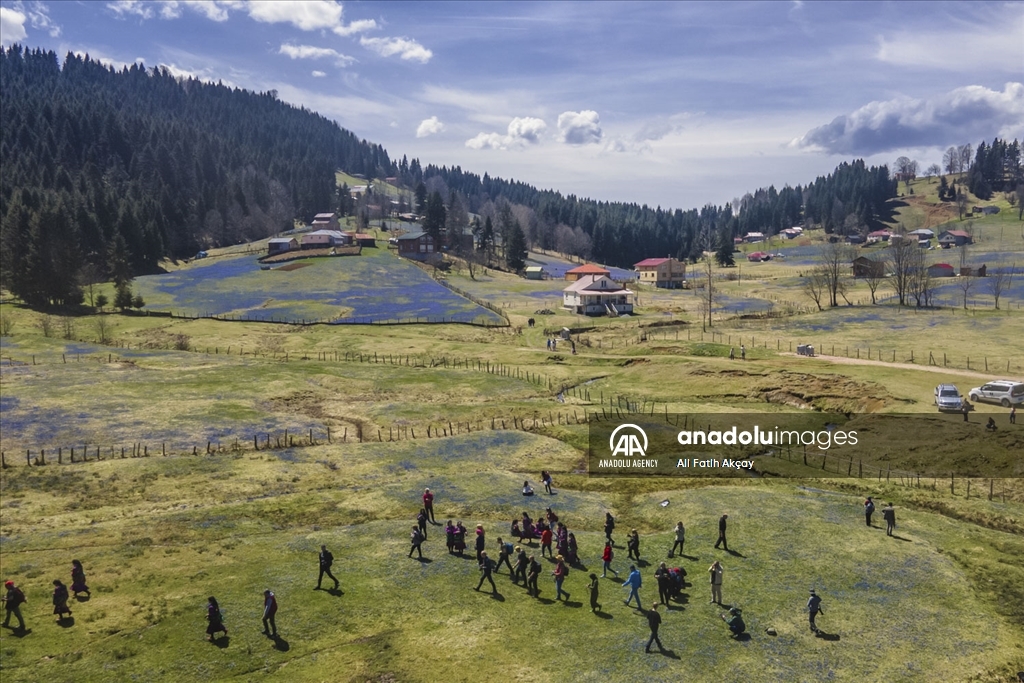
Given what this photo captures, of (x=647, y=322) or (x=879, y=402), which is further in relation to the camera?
(x=647, y=322)

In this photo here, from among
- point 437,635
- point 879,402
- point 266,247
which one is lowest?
point 437,635

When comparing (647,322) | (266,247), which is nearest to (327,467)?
(647,322)

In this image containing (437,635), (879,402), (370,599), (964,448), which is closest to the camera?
(437,635)

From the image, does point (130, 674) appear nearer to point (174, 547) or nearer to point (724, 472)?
point (174, 547)

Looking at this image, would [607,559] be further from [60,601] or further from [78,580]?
[78,580]

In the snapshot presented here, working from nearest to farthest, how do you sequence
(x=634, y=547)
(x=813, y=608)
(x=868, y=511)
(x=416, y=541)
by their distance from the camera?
(x=813, y=608)
(x=634, y=547)
(x=416, y=541)
(x=868, y=511)

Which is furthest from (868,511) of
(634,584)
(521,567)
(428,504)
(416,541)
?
(416,541)

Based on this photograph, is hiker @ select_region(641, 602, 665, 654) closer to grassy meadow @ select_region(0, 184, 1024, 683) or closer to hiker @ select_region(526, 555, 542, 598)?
grassy meadow @ select_region(0, 184, 1024, 683)

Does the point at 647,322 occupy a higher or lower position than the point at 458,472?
higher

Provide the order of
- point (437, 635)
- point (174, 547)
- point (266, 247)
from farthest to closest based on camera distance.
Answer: point (266, 247)
point (174, 547)
point (437, 635)
